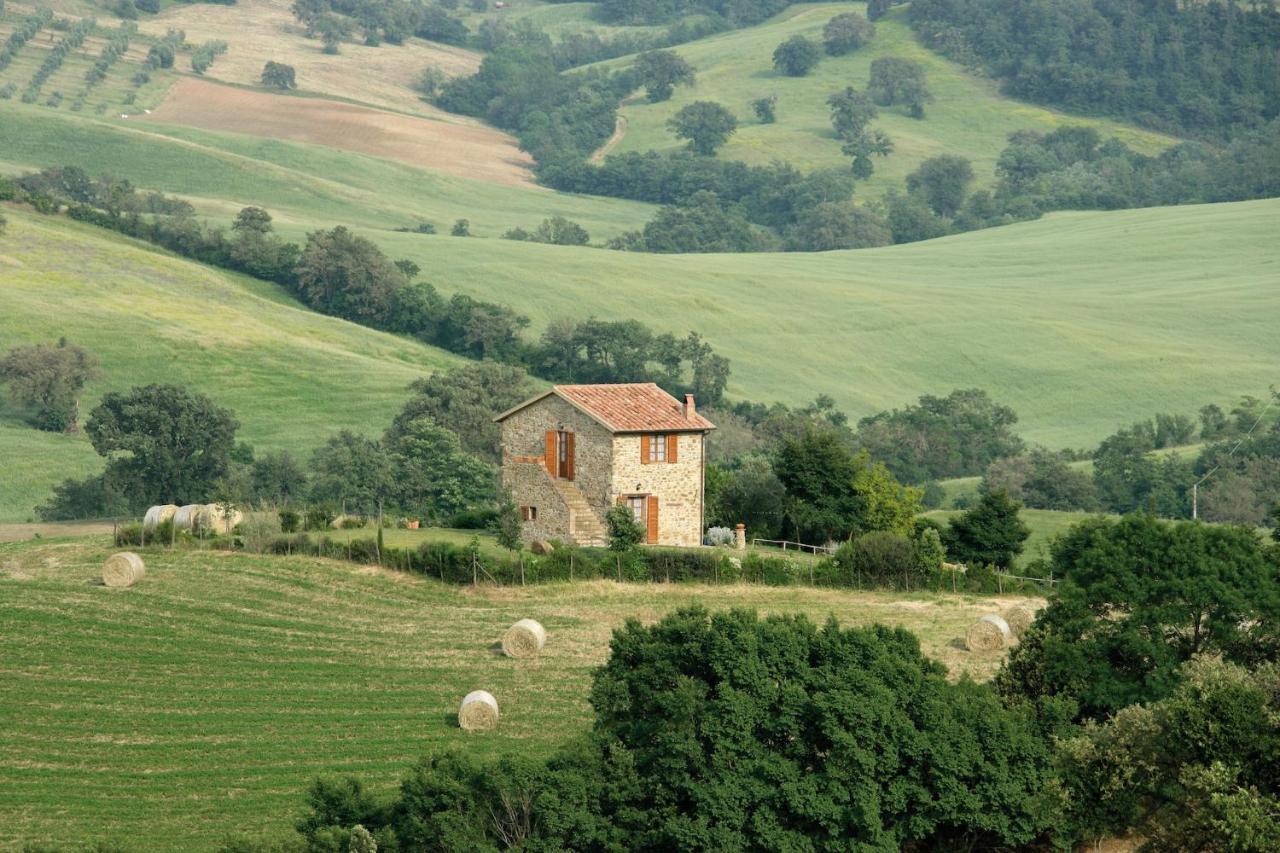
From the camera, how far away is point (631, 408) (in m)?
64.2

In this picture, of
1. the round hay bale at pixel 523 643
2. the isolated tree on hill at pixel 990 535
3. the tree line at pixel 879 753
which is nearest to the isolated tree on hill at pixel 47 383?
the isolated tree on hill at pixel 990 535

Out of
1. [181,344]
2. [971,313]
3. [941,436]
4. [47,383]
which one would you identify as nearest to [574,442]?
[47,383]

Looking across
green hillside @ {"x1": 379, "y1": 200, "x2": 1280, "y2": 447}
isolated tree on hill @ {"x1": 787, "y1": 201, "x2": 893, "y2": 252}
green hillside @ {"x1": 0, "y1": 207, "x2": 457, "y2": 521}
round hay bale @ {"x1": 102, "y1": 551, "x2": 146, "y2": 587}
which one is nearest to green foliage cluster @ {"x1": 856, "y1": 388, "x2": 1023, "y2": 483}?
green hillside @ {"x1": 379, "y1": 200, "x2": 1280, "y2": 447}

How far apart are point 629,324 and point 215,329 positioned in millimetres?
23648

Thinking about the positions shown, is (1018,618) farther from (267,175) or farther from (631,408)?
(267,175)

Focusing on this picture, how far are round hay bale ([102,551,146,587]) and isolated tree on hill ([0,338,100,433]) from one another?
4403cm

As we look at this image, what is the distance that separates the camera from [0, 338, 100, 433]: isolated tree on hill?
97.6m

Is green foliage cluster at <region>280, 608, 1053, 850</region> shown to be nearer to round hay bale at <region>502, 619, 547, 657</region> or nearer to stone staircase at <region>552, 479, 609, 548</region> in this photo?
round hay bale at <region>502, 619, 547, 657</region>

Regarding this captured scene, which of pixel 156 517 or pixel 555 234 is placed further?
pixel 555 234

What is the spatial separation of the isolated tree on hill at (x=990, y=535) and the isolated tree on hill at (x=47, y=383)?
49.7 m

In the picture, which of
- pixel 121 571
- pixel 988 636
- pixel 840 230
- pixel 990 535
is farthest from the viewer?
pixel 840 230

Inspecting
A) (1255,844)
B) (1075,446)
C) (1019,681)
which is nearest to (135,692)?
(1019,681)

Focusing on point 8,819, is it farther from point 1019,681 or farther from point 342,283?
point 342,283

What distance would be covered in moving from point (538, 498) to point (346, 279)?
6863cm
